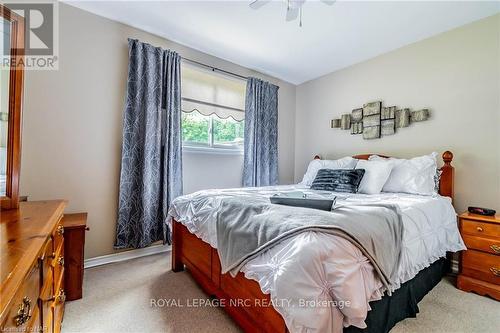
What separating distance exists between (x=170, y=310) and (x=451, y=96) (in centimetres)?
331

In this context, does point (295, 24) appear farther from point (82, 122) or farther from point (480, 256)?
point (480, 256)

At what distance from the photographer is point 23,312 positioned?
600 mm

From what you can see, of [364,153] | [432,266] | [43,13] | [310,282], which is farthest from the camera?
[364,153]

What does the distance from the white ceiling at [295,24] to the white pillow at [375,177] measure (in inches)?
57.2

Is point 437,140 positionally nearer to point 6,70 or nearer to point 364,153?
point 364,153

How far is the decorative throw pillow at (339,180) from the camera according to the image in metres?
2.45

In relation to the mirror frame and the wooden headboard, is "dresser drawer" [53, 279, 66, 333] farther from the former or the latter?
the wooden headboard

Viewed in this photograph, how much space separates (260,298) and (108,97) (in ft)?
7.96

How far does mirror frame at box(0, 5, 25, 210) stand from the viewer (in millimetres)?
1223

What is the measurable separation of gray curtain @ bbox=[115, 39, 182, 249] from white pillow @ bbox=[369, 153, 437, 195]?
242 centimetres

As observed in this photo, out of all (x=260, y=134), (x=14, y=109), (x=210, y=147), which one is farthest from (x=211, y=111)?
(x=14, y=109)

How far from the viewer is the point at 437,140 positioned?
8.41 ft

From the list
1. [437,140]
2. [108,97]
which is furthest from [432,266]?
[108,97]

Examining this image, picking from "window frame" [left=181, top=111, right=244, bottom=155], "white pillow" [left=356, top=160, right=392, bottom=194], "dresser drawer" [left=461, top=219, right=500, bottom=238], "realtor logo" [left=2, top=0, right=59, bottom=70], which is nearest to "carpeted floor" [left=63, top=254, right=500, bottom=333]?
"dresser drawer" [left=461, top=219, right=500, bottom=238]
